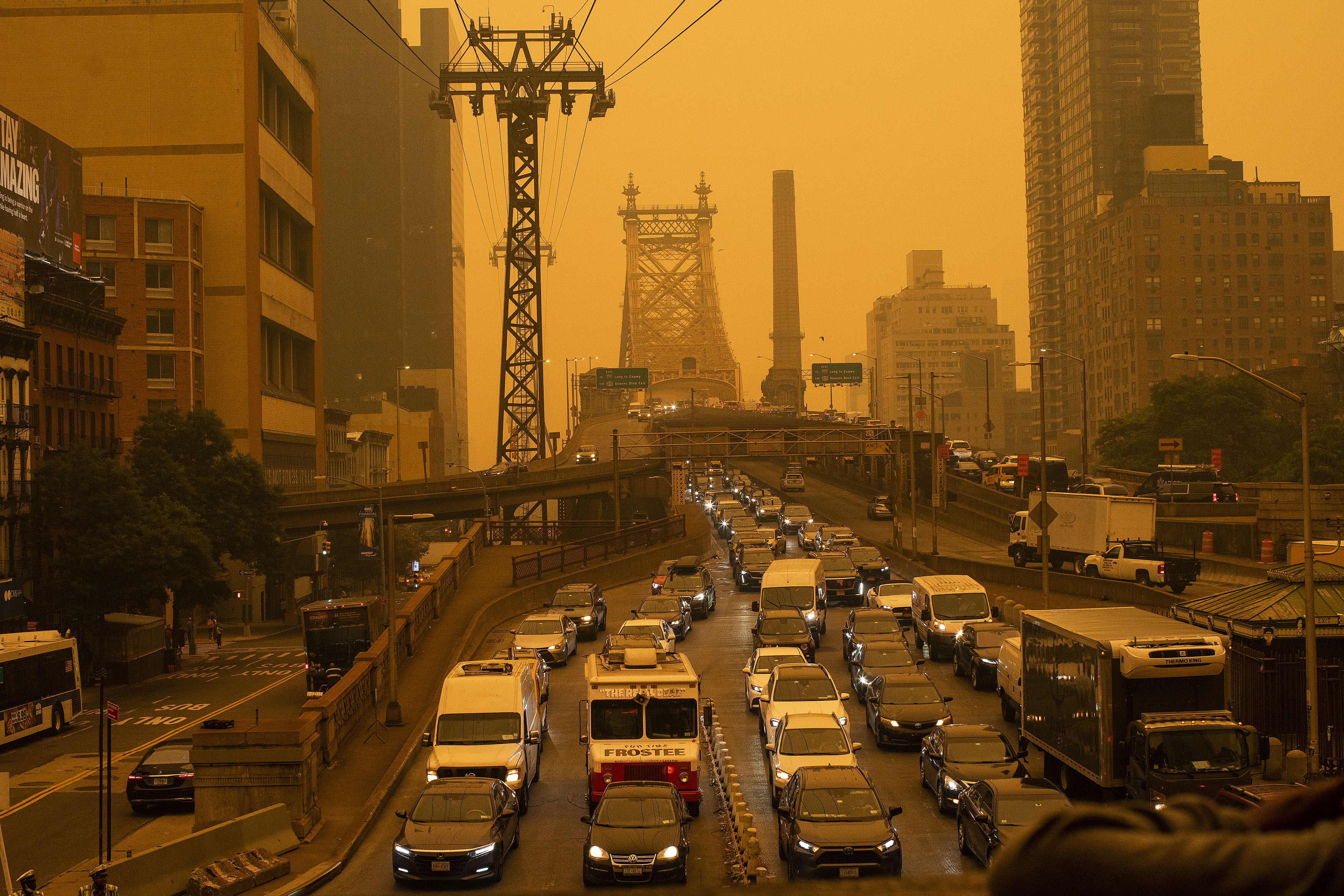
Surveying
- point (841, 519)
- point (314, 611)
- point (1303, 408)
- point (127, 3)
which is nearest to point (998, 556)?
point (841, 519)

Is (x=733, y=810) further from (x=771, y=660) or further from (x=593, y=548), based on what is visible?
(x=593, y=548)

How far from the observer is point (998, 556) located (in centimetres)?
6469

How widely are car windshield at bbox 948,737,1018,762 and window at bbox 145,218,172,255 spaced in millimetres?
71344

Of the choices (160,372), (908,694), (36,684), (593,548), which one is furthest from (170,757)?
(160,372)

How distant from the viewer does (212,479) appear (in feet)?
211

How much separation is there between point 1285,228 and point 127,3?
126767 millimetres

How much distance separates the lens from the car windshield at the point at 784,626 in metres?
35.8

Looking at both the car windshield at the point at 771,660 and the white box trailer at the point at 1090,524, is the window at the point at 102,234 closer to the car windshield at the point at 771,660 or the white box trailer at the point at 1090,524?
the white box trailer at the point at 1090,524

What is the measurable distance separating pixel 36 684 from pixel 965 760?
28389mm

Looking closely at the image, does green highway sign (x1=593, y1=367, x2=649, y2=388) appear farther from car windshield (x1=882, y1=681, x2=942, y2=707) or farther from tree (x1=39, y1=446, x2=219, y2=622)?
car windshield (x1=882, y1=681, x2=942, y2=707)

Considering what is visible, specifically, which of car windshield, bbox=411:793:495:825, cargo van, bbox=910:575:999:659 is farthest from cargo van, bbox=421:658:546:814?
cargo van, bbox=910:575:999:659

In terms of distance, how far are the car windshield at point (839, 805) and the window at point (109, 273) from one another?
231 feet

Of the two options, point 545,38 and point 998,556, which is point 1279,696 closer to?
point 998,556

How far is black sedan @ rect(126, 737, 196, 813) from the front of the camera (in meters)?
27.8
